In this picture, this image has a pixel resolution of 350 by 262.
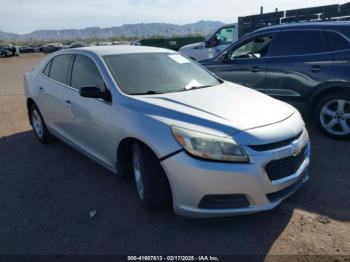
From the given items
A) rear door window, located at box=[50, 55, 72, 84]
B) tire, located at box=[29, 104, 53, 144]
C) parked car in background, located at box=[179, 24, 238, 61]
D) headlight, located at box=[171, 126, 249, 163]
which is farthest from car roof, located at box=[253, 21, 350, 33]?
parked car in background, located at box=[179, 24, 238, 61]

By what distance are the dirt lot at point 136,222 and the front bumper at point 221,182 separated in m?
0.28

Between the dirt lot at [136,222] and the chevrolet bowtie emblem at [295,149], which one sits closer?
the dirt lot at [136,222]

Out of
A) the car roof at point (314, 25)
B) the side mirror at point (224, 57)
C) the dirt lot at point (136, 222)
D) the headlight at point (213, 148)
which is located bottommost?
the dirt lot at point (136, 222)

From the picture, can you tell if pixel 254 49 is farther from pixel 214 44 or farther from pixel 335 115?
pixel 214 44

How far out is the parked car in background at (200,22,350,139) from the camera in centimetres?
523

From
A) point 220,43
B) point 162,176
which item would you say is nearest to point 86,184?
point 162,176

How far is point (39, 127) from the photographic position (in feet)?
18.9

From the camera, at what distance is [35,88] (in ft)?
18.4

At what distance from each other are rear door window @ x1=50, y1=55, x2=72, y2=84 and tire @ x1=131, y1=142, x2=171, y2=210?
210cm

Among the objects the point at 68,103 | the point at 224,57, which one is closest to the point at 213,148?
the point at 68,103

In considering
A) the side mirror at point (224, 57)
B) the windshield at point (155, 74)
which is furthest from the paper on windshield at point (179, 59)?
the side mirror at point (224, 57)

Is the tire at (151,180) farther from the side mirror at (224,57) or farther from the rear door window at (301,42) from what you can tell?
the side mirror at (224,57)

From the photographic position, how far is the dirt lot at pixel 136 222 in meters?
2.91

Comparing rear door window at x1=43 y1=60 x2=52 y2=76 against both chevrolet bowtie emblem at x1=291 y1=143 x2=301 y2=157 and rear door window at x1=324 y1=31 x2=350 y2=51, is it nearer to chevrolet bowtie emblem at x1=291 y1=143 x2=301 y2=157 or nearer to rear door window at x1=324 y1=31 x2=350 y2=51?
chevrolet bowtie emblem at x1=291 y1=143 x2=301 y2=157
